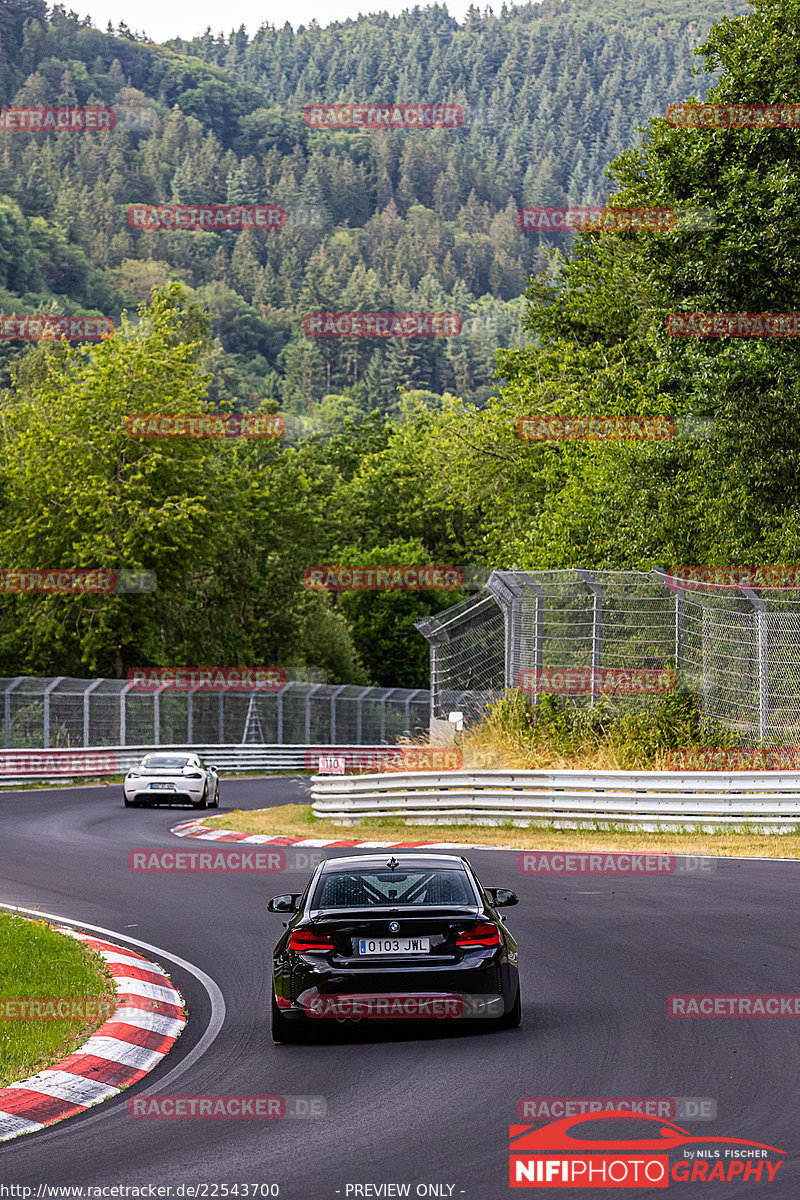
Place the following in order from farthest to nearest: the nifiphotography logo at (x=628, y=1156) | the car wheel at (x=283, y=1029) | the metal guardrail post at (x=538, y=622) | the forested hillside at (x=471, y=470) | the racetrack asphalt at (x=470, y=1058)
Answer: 1. the forested hillside at (x=471, y=470)
2. the metal guardrail post at (x=538, y=622)
3. the car wheel at (x=283, y=1029)
4. the racetrack asphalt at (x=470, y=1058)
5. the nifiphotography logo at (x=628, y=1156)

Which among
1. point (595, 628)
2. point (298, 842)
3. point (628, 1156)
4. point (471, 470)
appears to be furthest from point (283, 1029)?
point (471, 470)

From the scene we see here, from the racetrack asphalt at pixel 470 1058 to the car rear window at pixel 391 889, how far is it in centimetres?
83

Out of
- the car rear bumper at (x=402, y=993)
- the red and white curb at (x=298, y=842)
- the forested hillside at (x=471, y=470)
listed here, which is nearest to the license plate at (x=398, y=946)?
the car rear bumper at (x=402, y=993)

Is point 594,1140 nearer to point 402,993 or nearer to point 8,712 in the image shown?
point 402,993

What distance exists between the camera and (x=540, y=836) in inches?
835

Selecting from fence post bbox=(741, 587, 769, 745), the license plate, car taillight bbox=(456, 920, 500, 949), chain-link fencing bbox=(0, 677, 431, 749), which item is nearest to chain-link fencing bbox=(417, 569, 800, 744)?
fence post bbox=(741, 587, 769, 745)

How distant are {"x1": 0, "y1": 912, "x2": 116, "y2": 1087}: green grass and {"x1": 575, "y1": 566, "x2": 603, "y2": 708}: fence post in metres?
11.4

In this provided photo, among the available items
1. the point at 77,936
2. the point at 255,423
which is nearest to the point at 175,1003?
the point at 77,936

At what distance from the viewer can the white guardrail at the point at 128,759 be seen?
3897 cm

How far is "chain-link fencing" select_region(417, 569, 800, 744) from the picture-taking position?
66.0 feet

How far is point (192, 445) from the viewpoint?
165 ft

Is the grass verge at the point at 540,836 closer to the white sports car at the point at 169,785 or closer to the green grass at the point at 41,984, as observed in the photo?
the white sports car at the point at 169,785

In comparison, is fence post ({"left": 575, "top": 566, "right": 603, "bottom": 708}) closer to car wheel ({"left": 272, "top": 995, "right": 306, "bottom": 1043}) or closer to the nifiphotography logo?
car wheel ({"left": 272, "top": 995, "right": 306, "bottom": 1043})

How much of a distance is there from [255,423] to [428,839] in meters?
52.1
